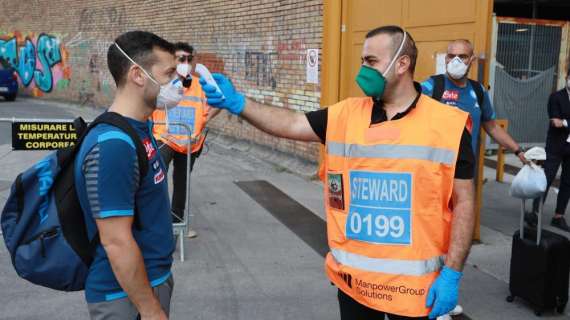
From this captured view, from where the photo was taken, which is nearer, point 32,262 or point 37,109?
point 32,262

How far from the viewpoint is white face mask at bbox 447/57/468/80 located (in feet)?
15.1

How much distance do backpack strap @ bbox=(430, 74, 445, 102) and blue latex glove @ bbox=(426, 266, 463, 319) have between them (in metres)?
2.38

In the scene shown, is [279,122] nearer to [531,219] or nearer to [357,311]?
[357,311]

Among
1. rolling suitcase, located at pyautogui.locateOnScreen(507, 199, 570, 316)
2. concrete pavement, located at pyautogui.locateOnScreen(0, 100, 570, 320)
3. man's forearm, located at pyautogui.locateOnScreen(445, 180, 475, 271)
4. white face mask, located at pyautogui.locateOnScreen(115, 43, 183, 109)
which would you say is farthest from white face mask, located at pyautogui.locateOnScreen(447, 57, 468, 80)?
white face mask, located at pyautogui.locateOnScreen(115, 43, 183, 109)

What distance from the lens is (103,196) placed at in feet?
6.83

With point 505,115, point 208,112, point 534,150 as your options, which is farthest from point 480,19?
point 505,115

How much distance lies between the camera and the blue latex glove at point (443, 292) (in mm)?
2471

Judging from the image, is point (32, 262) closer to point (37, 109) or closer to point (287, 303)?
point (287, 303)

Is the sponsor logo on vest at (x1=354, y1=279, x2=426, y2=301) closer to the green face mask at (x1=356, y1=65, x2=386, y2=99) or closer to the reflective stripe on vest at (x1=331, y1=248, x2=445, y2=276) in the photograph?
the reflective stripe on vest at (x1=331, y1=248, x2=445, y2=276)

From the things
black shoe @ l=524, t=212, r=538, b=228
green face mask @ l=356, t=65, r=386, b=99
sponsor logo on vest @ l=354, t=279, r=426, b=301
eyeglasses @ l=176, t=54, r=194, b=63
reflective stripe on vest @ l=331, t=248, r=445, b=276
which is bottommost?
black shoe @ l=524, t=212, r=538, b=228

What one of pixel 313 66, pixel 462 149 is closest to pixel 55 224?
pixel 462 149

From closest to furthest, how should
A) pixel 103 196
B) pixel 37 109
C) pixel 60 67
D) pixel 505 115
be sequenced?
pixel 103 196 → pixel 505 115 → pixel 37 109 → pixel 60 67

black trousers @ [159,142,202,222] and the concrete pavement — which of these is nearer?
the concrete pavement

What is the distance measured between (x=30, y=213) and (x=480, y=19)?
185 inches
